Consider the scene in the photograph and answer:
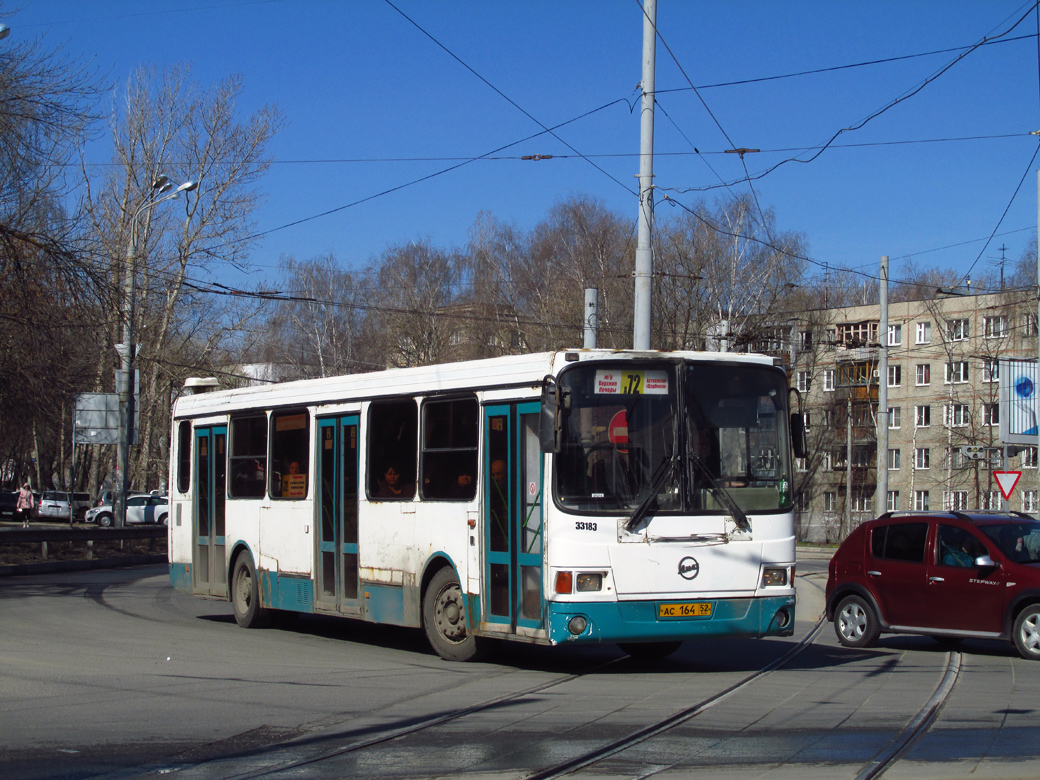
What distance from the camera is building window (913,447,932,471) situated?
6744 centimetres

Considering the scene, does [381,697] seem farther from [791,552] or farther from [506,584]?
[791,552]

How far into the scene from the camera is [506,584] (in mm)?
10664

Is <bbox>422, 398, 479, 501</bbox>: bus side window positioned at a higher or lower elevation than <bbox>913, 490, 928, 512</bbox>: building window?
higher

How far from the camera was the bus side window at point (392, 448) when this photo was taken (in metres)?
12.1

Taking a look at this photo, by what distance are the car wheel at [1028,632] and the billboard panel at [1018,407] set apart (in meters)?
16.1

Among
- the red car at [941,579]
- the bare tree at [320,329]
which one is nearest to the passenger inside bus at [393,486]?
the red car at [941,579]

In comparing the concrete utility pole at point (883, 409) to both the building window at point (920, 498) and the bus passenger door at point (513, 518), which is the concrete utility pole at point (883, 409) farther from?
the building window at point (920, 498)

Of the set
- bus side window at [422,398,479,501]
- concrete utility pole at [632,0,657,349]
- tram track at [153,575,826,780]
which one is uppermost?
concrete utility pole at [632,0,657,349]

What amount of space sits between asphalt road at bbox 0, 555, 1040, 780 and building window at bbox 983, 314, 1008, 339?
5518 cm

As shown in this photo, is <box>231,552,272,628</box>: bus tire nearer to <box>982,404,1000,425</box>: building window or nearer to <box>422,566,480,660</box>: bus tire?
<box>422,566,480,660</box>: bus tire

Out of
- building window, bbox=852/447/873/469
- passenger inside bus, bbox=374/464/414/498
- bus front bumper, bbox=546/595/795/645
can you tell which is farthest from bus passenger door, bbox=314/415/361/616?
building window, bbox=852/447/873/469

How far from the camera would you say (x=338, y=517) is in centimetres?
1320

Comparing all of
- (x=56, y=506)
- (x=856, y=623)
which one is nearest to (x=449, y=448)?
(x=856, y=623)

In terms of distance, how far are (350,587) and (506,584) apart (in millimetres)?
2875
